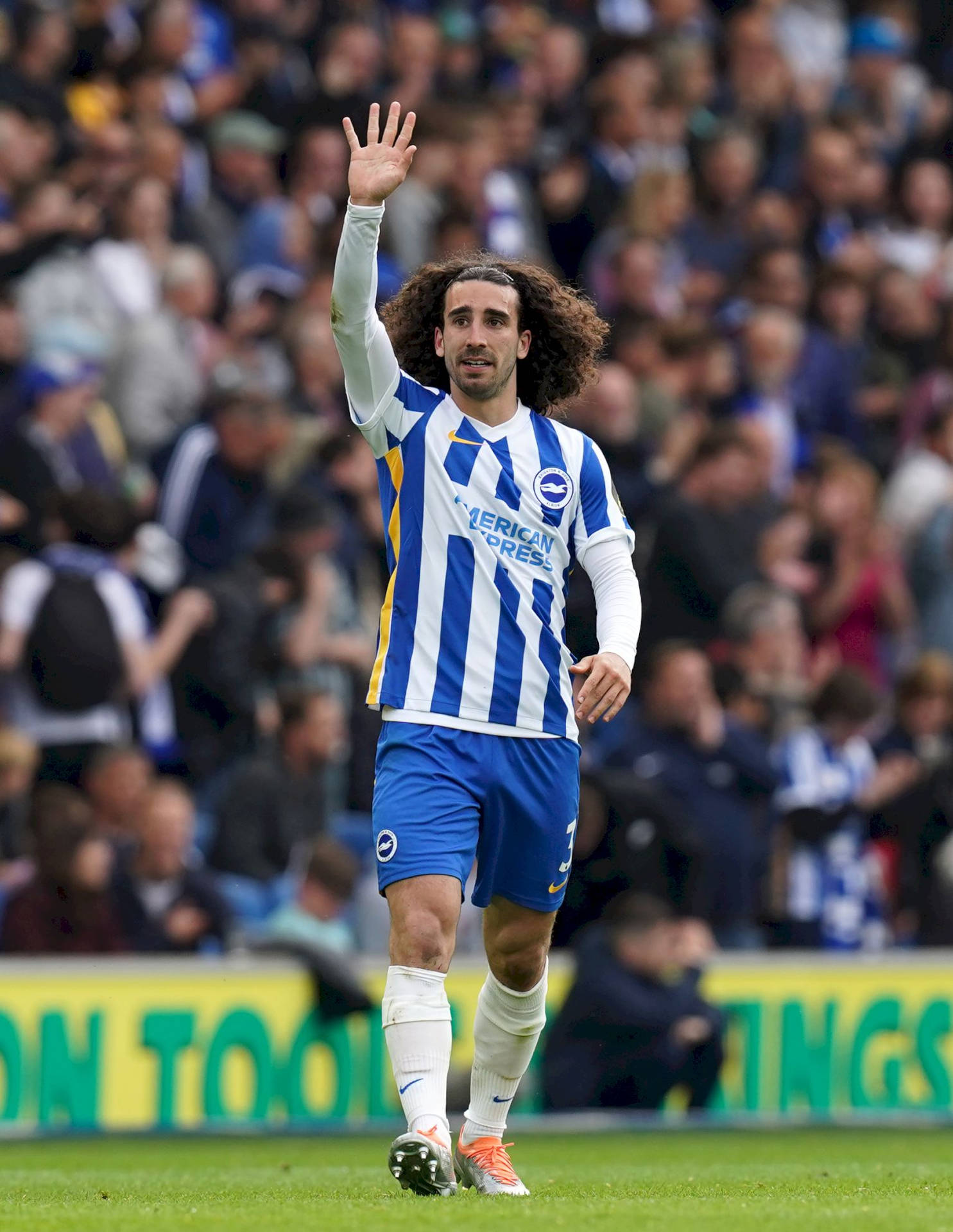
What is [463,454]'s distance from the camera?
6.12 meters

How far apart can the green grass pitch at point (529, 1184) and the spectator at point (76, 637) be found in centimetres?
179

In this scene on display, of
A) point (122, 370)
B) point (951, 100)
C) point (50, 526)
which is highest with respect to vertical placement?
point (951, 100)

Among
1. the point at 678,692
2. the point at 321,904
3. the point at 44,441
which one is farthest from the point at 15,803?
the point at 678,692

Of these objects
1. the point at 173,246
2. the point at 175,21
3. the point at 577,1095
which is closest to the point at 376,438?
the point at 577,1095

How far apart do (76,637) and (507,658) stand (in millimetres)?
4434

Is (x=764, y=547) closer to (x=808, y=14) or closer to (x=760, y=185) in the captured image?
(x=760, y=185)

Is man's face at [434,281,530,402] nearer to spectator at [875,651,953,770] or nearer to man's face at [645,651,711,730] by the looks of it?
man's face at [645,651,711,730]

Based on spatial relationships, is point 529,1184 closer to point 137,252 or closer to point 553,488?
point 553,488

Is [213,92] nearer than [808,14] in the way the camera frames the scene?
Yes

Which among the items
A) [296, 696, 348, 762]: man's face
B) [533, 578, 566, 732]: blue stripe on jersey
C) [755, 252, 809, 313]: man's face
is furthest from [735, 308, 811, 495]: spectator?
[533, 578, 566, 732]: blue stripe on jersey

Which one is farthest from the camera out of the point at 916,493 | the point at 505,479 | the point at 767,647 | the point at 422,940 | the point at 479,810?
the point at 916,493

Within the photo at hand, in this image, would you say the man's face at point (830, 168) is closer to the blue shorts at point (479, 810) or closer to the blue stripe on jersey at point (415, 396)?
the blue stripe on jersey at point (415, 396)

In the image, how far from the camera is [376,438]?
6129 mm

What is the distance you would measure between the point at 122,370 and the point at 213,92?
3128 millimetres
